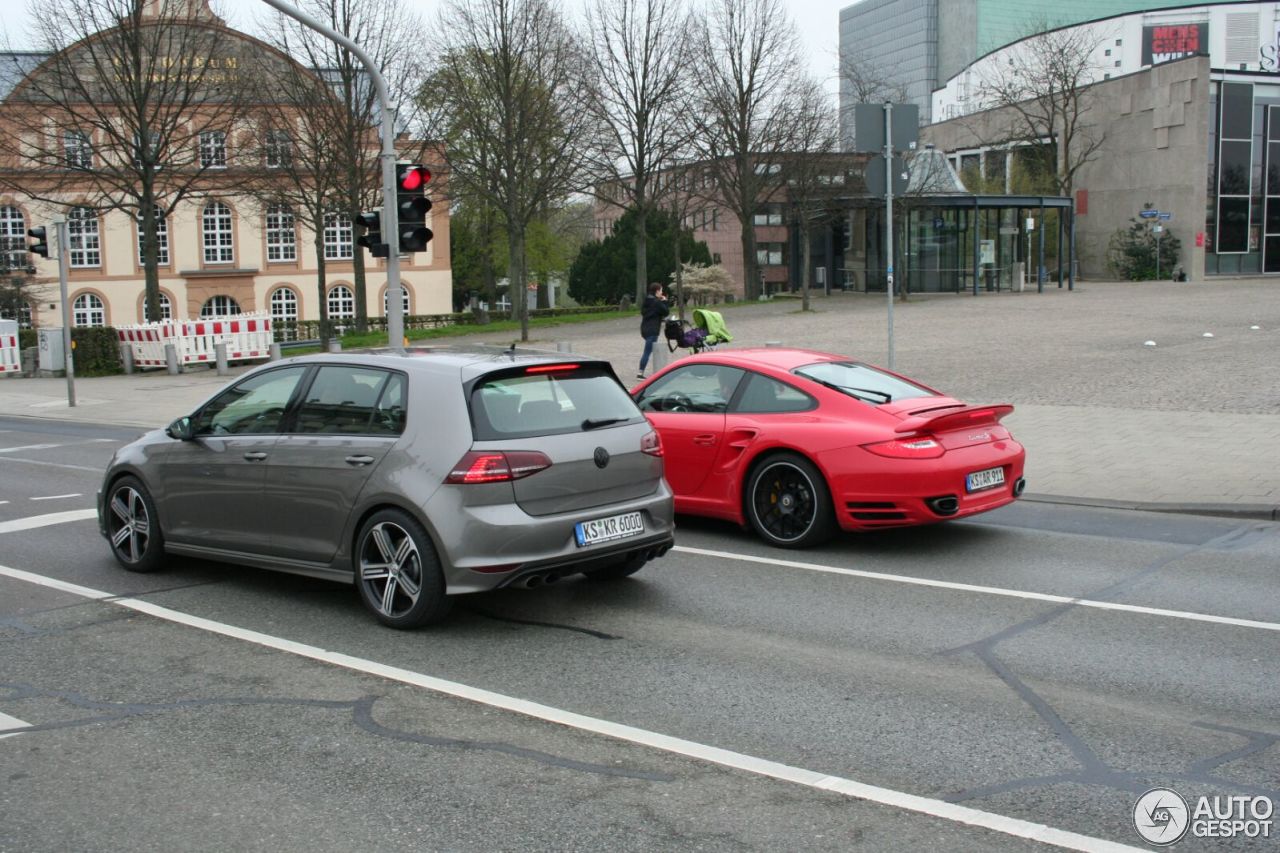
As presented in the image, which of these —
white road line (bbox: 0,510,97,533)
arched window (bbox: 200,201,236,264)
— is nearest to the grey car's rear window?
white road line (bbox: 0,510,97,533)

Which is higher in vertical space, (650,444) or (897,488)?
(650,444)

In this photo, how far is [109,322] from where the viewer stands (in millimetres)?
69625

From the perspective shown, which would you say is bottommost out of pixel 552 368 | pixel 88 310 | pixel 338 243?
pixel 552 368

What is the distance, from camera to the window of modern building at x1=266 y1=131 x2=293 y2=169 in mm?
40625

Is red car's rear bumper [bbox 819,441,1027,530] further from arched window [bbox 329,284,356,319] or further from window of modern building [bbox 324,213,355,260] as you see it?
arched window [bbox 329,284,356,319]

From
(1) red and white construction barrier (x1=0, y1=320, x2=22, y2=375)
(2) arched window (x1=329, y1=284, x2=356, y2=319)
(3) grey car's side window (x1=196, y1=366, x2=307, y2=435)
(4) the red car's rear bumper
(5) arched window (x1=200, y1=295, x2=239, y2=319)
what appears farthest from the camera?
(2) arched window (x1=329, y1=284, x2=356, y2=319)

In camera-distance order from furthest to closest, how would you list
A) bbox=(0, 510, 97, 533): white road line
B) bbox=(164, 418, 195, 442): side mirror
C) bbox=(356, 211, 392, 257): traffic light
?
bbox=(356, 211, 392, 257): traffic light → bbox=(0, 510, 97, 533): white road line → bbox=(164, 418, 195, 442): side mirror

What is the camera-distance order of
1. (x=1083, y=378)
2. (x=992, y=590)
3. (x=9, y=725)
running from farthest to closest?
(x=1083, y=378) → (x=992, y=590) → (x=9, y=725)

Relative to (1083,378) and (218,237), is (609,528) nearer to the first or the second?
(1083,378)

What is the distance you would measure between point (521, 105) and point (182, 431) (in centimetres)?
3302

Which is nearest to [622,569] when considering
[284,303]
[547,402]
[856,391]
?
[547,402]

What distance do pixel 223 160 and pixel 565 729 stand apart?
37.5 metres

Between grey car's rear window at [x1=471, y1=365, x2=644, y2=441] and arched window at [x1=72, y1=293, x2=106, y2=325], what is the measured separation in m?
70.8

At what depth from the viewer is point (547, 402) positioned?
275 inches
